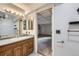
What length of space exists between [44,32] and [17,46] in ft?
1.41

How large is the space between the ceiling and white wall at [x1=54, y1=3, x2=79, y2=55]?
0.29 meters

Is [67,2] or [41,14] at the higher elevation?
[67,2]

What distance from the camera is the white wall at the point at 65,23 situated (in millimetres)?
1424

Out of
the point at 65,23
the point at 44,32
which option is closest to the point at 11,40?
the point at 44,32

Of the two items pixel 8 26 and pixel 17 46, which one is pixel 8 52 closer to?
pixel 17 46

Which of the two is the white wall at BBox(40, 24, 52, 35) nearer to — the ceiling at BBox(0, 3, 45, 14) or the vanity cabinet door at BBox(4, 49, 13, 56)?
the ceiling at BBox(0, 3, 45, 14)

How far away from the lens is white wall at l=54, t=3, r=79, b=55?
142 centimetres

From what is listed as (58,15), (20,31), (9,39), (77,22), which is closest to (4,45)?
(9,39)

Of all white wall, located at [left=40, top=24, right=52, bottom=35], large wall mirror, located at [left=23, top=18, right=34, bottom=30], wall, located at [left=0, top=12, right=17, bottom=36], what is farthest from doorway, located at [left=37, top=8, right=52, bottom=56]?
wall, located at [left=0, top=12, right=17, bottom=36]

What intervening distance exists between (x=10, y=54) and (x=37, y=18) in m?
0.64

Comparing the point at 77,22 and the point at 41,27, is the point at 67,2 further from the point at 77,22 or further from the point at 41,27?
the point at 41,27

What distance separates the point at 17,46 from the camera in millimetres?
1470

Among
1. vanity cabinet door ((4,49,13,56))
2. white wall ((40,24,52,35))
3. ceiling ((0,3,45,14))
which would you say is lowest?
vanity cabinet door ((4,49,13,56))

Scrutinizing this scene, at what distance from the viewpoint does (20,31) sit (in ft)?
4.93
